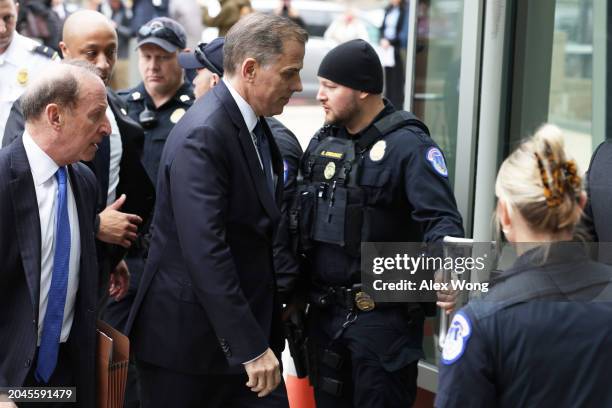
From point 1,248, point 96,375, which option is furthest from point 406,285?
point 1,248

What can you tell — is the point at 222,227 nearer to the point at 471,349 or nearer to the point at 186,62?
the point at 471,349

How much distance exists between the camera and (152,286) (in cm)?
344

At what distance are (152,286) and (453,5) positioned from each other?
238 cm

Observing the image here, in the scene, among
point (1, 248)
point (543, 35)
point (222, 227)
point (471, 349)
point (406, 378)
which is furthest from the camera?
point (543, 35)

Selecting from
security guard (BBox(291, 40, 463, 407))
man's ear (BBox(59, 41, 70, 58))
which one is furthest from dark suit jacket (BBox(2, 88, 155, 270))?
security guard (BBox(291, 40, 463, 407))

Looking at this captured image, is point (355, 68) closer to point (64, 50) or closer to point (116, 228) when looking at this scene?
point (116, 228)

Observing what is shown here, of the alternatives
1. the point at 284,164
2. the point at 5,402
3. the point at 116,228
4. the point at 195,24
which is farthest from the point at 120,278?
the point at 195,24

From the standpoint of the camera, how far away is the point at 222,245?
3.18 m

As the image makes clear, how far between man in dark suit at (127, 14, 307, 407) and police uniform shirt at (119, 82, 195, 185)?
1690 millimetres

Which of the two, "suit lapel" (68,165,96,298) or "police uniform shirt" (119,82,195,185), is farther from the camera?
"police uniform shirt" (119,82,195,185)

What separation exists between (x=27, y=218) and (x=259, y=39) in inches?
39.1

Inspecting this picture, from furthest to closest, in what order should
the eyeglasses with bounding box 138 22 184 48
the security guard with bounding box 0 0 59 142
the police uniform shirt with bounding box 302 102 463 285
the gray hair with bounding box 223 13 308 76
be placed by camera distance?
the eyeglasses with bounding box 138 22 184 48 → the security guard with bounding box 0 0 59 142 → the police uniform shirt with bounding box 302 102 463 285 → the gray hair with bounding box 223 13 308 76

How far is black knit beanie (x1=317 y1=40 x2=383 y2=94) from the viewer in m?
4.06

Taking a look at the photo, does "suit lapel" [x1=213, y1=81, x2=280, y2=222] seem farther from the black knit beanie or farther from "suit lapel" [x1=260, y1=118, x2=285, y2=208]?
the black knit beanie
